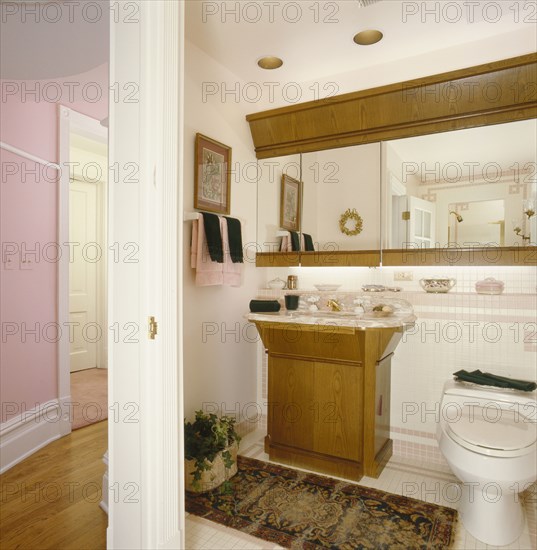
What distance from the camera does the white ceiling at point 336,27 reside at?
2.19 metres

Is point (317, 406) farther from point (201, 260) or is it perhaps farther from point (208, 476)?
point (201, 260)

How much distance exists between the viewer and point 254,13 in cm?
224

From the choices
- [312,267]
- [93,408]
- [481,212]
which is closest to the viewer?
[481,212]

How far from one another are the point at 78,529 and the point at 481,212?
2.69m

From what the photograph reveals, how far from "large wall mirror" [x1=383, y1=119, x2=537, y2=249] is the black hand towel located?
95 centimetres

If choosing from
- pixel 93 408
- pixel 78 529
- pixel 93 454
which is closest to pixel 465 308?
pixel 78 529

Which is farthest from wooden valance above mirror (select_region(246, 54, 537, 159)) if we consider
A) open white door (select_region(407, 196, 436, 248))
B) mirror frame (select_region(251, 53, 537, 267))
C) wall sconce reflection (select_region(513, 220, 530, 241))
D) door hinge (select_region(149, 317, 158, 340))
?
door hinge (select_region(149, 317, 158, 340))

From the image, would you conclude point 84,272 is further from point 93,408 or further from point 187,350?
point 187,350

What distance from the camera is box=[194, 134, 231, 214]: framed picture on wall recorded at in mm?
2500

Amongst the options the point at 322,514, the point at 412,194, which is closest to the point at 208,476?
the point at 322,514

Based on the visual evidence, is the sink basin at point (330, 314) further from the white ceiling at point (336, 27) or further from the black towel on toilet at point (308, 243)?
the white ceiling at point (336, 27)

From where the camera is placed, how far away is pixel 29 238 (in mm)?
2729

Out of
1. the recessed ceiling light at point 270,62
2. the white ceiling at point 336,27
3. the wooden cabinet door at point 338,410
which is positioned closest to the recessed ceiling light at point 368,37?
the white ceiling at point 336,27

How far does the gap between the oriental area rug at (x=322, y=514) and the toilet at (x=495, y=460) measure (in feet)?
0.56
